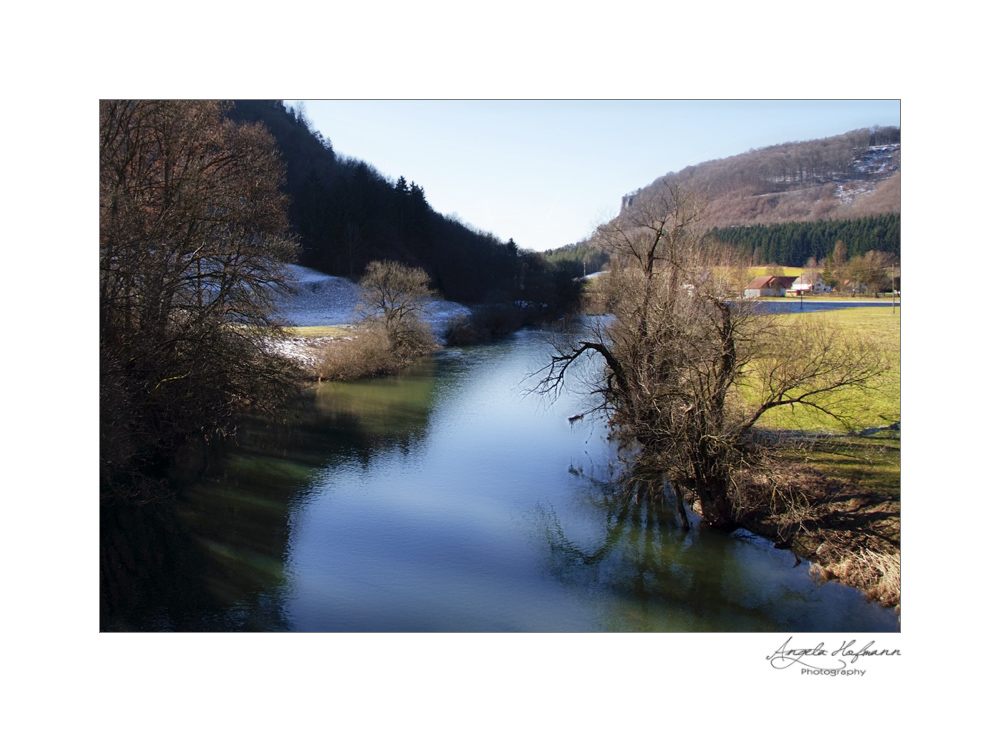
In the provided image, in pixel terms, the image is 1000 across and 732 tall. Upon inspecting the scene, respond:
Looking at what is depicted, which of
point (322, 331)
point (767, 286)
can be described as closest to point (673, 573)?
point (767, 286)

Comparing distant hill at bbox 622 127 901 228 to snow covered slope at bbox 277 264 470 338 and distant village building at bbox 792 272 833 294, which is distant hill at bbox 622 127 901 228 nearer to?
distant village building at bbox 792 272 833 294

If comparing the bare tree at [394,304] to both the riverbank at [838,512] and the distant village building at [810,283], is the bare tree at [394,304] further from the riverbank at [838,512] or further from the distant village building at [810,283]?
the riverbank at [838,512]

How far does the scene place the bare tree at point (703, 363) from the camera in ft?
34.3

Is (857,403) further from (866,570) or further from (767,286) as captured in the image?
(866,570)

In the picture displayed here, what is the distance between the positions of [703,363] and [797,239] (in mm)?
9394

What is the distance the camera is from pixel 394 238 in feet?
172

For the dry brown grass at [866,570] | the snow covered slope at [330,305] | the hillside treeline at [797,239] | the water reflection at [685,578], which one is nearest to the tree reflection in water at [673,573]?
the water reflection at [685,578]

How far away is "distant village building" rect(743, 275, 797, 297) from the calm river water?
4.52 metres

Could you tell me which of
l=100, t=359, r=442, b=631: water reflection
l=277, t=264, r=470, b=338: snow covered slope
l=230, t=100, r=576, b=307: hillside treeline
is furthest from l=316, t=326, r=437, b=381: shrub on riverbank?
l=230, t=100, r=576, b=307: hillside treeline

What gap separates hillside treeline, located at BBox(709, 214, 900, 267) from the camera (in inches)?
546

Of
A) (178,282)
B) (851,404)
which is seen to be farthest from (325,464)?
(851,404)

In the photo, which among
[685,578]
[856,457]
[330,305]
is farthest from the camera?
[330,305]

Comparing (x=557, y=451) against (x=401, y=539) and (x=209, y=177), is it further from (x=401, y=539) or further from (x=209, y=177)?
(x=209, y=177)

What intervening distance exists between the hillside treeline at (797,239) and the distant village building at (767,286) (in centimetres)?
78
